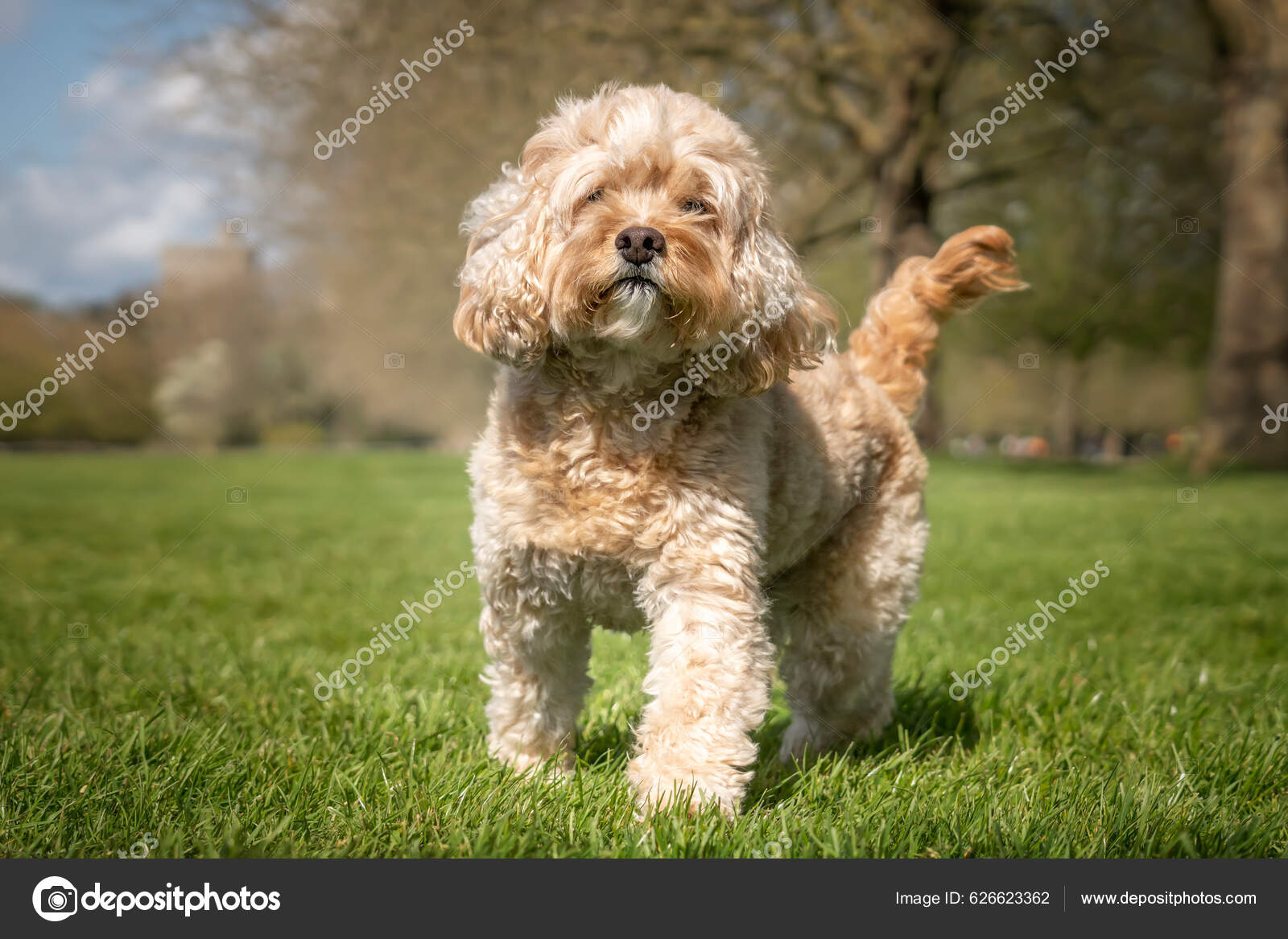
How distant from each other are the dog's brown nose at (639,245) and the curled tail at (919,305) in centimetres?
169

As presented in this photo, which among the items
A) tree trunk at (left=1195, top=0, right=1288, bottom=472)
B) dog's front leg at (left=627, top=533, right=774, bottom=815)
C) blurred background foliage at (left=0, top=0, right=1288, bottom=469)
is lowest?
dog's front leg at (left=627, top=533, right=774, bottom=815)

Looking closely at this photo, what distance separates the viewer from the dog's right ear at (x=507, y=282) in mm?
2930

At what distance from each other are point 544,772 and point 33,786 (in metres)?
1.50

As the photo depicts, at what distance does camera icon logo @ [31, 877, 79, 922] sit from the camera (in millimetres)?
2316

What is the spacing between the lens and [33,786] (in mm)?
2939

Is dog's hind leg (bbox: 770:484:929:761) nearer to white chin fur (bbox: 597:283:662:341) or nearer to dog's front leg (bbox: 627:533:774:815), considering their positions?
dog's front leg (bbox: 627:533:774:815)

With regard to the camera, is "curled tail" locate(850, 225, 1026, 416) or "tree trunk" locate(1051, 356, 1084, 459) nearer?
"curled tail" locate(850, 225, 1026, 416)

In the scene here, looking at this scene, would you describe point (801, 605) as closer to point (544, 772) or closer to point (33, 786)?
point (544, 772)

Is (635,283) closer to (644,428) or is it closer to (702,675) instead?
(644,428)

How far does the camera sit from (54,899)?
234cm

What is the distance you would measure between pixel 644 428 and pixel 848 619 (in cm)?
124

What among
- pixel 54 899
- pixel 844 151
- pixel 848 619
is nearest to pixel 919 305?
pixel 848 619

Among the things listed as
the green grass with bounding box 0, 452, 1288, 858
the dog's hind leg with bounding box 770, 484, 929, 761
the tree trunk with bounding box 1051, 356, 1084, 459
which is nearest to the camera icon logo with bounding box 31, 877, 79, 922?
the green grass with bounding box 0, 452, 1288, 858

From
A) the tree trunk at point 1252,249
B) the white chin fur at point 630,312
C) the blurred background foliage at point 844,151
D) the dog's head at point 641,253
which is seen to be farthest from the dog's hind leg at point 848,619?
the tree trunk at point 1252,249
